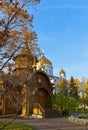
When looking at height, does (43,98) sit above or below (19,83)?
above

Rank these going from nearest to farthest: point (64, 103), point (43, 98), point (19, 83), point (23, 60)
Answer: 1. point (19, 83)
2. point (23, 60)
3. point (64, 103)
4. point (43, 98)

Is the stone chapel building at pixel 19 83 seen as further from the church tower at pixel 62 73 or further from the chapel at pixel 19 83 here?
the church tower at pixel 62 73

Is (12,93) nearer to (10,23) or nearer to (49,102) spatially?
(10,23)

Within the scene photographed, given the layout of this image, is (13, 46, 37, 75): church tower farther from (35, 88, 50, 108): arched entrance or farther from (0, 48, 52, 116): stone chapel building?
(35, 88, 50, 108): arched entrance

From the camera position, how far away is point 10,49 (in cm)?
805

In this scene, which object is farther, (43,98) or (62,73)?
(62,73)

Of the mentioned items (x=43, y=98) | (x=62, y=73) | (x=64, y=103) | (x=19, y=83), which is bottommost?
(x=19, y=83)

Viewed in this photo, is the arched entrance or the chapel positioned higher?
the arched entrance

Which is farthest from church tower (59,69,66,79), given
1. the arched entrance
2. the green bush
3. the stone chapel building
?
the stone chapel building

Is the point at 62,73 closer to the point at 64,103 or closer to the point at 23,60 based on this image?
the point at 64,103

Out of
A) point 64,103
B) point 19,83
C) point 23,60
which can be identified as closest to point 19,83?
point 19,83

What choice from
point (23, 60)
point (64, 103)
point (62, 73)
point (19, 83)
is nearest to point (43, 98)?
point (64, 103)

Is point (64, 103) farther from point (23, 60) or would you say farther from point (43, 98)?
point (23, 60)

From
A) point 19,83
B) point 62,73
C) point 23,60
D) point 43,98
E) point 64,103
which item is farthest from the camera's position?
point 62,73
